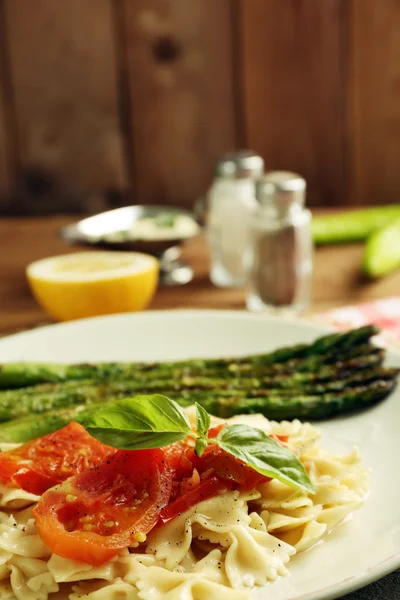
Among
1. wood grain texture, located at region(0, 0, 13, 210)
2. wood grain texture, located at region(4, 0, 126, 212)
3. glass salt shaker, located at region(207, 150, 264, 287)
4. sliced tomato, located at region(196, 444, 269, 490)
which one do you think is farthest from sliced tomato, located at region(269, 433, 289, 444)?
wood grain texture, located at region(0, 0, 13, 210)

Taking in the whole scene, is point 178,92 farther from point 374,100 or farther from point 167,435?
point 167,435

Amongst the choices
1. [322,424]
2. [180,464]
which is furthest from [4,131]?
[180,464]

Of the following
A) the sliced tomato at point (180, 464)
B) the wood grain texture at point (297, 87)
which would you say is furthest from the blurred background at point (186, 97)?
the sliced tomato at point (180, 464)

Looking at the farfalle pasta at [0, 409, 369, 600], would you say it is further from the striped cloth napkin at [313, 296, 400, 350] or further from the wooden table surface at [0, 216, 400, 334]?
the wooden table surface at [0, 216, 400, 334]

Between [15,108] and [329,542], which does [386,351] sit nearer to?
[329,542]

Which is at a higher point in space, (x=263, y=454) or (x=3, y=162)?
(x=263, y=454)

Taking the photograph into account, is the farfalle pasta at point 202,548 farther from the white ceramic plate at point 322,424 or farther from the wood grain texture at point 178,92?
the wood grain texture at point 178,92

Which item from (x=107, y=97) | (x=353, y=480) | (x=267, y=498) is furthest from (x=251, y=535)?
(x=107, y=97)
